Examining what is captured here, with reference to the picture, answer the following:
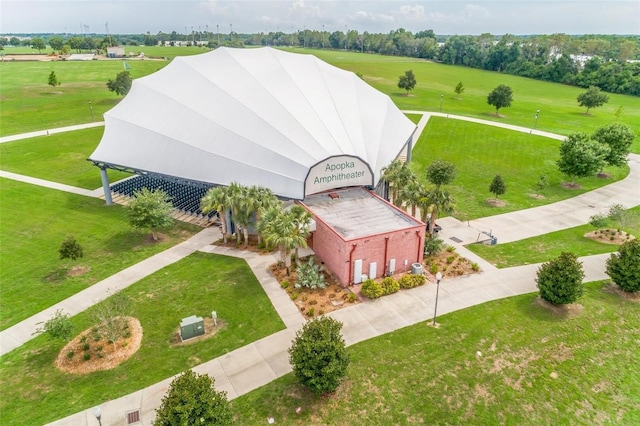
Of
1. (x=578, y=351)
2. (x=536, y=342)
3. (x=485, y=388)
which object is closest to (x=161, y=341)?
(x=485, y=388)

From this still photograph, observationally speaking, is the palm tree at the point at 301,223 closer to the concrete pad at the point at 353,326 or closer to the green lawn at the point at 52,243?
the concrete pad at the point at 353,326

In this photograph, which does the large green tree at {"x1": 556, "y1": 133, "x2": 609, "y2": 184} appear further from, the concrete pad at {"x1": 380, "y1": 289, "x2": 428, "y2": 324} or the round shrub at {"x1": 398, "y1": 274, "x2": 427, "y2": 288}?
the concrete pad at {"x1": 380, "y1": 289, "x2": 428, "y2": 324}

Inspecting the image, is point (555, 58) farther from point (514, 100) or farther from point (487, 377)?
point (487, 377)

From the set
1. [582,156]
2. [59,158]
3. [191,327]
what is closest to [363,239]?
[191,327]

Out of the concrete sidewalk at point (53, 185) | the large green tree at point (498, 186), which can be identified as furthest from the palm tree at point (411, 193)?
the concrete sidewalk at point (53, 185)

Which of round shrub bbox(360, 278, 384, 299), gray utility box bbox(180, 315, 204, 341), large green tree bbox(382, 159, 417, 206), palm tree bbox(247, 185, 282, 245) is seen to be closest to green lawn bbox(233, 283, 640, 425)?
round shrub bbox(360, 278, 384, 299)
